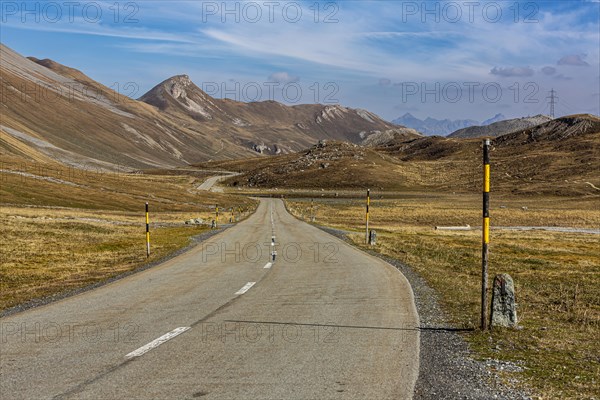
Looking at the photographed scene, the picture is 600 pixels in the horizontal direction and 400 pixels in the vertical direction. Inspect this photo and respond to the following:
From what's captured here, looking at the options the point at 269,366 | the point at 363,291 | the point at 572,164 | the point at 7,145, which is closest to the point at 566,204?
the point at 572,164

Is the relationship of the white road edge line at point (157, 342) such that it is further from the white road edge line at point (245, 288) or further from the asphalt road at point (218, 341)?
the white road edge line at point (245, 288)

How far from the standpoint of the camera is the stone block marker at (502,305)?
11250 mm

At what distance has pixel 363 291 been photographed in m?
15.8

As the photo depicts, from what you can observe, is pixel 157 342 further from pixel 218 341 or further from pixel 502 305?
pixel 502 305

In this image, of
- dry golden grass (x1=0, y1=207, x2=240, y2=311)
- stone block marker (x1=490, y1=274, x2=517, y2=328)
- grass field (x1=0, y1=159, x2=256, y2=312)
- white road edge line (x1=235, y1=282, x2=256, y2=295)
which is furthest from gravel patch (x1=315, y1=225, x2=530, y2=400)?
grass field (x1=0, y1=159, x2=256, y2=312)

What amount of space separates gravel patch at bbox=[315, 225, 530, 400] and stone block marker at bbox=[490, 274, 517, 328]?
0.94m

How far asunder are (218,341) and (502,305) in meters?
6.12

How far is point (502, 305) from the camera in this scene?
1134 cm

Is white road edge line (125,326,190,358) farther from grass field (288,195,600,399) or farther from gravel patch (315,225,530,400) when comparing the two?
grass field (288,195,600,399)

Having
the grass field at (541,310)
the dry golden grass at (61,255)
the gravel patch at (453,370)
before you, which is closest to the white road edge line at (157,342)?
the gravel patch at (453,370)

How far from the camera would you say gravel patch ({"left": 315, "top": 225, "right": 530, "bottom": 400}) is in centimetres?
718

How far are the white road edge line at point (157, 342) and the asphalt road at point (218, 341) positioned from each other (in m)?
0.02

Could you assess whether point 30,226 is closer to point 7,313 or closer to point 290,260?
point 290,260

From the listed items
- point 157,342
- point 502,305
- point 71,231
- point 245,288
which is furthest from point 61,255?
point 502,305
